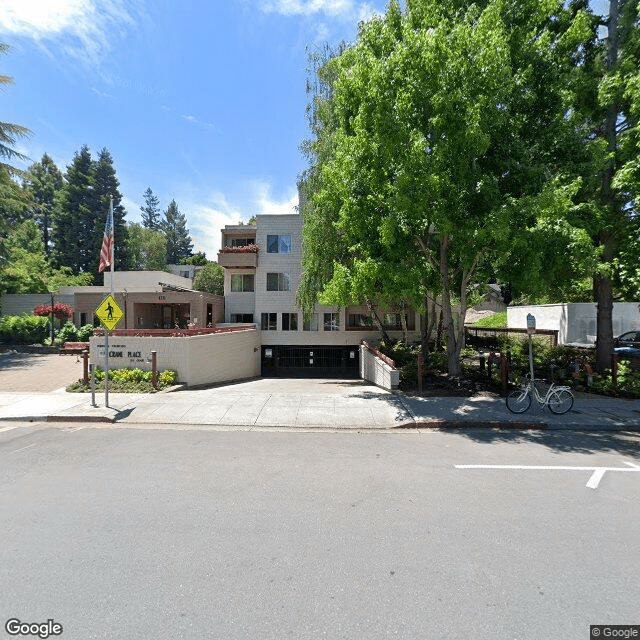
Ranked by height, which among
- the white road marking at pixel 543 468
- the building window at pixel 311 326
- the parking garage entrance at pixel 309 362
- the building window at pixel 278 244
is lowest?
the parking garage entrance at pixel 309 362

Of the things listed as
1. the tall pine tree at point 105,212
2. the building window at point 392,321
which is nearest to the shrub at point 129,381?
the building window at point 392,321

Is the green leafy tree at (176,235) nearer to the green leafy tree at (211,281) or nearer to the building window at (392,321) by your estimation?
the green leafy tree at (211,281)

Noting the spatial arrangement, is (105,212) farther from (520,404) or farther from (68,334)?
(520,404)

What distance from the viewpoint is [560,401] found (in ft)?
33.2

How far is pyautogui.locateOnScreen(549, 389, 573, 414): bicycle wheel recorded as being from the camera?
10.1 m

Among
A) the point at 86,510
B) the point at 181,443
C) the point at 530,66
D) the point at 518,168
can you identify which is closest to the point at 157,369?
the point at 181,443

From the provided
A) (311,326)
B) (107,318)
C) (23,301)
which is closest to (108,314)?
(107,318)

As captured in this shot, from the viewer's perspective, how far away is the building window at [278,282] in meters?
27.5

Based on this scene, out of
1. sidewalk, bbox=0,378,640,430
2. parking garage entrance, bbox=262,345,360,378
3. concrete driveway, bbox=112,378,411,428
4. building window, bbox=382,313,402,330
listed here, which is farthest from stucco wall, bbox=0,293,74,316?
building window, bbox=382,313,402,330

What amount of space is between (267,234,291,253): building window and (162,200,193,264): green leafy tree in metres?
63.0

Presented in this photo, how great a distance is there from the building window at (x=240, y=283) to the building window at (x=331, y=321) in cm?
642

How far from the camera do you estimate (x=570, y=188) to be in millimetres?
10508

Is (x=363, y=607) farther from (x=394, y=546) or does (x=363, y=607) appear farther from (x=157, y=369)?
(x=157, y=369)

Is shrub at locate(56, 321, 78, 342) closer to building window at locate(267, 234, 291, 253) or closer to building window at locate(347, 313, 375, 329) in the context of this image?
building window at locate(267, 234, 291, 253)
